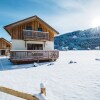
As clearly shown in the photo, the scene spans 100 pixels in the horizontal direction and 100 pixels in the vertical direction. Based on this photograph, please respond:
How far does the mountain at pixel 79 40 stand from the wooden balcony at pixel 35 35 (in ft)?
312

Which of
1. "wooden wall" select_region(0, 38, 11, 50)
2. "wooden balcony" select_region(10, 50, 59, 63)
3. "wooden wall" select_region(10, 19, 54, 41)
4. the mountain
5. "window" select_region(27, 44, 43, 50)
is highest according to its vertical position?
the mountain

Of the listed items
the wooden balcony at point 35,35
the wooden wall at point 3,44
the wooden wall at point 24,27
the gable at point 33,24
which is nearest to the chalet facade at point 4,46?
the wooden wall at point 3,44

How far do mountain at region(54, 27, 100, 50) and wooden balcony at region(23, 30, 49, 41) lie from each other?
9501 cm

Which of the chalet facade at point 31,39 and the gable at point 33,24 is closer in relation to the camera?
the chalet facade at point 31,39

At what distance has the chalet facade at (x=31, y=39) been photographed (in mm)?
21609

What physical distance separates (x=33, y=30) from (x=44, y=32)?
1730 millimetres

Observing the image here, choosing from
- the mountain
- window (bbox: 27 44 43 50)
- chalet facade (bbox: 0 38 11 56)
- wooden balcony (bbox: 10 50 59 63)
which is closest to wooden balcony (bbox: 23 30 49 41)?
window (bbox: 27 44 43 50)

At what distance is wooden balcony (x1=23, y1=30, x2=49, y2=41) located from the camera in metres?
23.3

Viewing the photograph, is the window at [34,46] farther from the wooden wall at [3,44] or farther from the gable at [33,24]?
the wooden wall at [3,44]

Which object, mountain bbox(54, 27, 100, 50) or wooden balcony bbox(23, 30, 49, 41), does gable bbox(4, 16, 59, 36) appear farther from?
mountain bbox(54, 27, 100, 50)

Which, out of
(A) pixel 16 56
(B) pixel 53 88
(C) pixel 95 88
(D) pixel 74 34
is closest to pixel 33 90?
(B) pixel 53 88

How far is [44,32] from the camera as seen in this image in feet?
81.1

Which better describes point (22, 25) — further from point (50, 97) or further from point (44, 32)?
point (50, 97)

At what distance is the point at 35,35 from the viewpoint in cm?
2389
